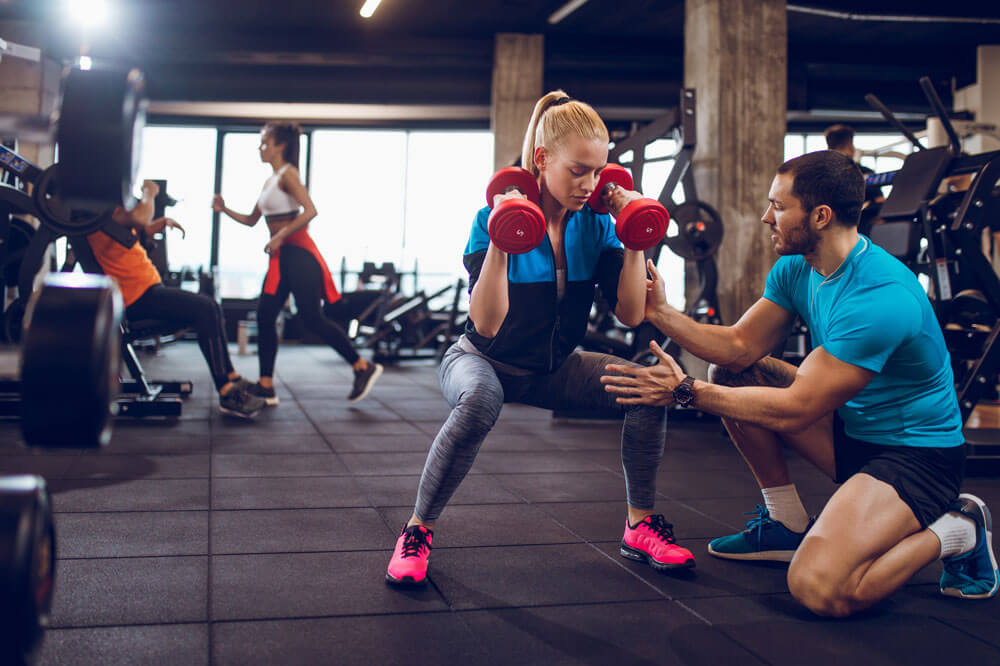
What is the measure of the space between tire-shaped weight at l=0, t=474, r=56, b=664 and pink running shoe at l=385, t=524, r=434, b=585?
87 cm

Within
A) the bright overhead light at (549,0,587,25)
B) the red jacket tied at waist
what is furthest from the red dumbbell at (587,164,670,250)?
the bright overhead light at (549,0,587,25)

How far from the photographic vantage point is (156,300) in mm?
3500

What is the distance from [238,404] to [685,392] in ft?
8.77

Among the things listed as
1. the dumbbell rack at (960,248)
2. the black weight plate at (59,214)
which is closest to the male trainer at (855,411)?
the black weight plate at (59,214)

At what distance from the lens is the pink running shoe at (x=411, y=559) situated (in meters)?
1.68

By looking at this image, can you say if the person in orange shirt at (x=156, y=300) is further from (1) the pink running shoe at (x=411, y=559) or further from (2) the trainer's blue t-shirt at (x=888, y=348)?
(2) the trainer's blue t-shirt at (x=888, y=348)

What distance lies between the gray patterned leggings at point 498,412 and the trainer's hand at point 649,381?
0.21ft

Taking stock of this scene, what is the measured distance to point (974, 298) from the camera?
3.36 meters

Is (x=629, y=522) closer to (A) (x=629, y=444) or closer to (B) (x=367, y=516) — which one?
(A) (x=629, y=444)

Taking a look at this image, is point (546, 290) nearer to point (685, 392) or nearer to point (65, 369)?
point (685, 392)

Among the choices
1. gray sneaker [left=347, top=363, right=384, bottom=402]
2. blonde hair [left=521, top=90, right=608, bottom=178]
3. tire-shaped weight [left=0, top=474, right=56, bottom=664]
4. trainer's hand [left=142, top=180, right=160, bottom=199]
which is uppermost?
trainer's hand [left=142, top=180, right=160, bottom=199]

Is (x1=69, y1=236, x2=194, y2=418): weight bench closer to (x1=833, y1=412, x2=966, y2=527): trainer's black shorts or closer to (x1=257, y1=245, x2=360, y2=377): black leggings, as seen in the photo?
(x1=257, y1=245, x2=360, y2=377): black leggings

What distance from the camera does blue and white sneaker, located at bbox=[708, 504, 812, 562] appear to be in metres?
1.92

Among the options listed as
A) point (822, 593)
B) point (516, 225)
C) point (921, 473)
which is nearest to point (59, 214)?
point (516, 225)
